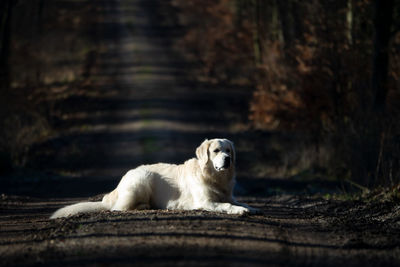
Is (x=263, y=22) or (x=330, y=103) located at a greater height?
(x=263, y=22)

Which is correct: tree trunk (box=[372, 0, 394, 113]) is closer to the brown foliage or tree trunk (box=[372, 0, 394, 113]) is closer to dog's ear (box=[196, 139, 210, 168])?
the brown foliage

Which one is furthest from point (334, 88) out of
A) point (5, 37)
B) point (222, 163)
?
point (5, 37)

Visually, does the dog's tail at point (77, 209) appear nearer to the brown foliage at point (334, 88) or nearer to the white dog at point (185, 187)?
the white dog at point (185, 187)

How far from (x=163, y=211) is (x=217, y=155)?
122 cm

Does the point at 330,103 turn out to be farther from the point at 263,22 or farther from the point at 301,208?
the point at 263,22

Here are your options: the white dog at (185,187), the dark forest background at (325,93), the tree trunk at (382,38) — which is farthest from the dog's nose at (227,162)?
the tree trunk at (382,38)

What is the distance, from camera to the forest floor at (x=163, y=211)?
263 inches

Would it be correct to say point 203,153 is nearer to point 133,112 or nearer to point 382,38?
point 382,38

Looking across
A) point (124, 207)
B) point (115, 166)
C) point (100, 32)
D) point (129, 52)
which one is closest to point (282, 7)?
point (115, 166)

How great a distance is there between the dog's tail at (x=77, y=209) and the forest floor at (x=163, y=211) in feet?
0.77

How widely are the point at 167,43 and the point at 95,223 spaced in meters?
33.6

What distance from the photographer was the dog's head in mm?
9094

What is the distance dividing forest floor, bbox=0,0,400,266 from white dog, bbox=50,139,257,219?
1.86 feet

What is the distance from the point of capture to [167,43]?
40906 mm
